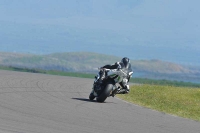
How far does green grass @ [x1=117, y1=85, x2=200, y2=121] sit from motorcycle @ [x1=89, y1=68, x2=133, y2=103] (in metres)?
1.23

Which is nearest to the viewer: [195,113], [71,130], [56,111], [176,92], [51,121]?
[71,130]

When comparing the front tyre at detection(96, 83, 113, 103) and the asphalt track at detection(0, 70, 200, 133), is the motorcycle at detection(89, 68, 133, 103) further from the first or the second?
the asphalt track at detection(0, 70, 200, 133)

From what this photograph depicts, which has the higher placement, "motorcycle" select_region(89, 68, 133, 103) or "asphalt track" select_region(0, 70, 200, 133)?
"motorcycle" select_region(89, 68, 133, 103)

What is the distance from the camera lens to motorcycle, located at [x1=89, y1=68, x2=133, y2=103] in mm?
26812

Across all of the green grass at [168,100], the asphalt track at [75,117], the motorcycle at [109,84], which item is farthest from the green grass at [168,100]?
the motorcycle at [109,84]

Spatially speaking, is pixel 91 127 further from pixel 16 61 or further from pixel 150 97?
pixel 16 61

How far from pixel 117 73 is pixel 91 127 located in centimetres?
944

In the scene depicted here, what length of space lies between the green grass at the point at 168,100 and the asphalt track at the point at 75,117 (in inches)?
35.7

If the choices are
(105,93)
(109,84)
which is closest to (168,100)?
(109,84)

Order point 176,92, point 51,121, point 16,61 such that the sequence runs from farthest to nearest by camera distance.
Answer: point 16,61 < point 176,92 < point 51,121

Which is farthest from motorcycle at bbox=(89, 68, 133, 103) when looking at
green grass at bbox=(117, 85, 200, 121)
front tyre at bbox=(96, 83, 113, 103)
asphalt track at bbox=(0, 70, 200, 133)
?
green grass at bbox=(117, 85, 200, 121)

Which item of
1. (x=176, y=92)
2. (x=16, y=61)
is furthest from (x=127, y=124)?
(x=16, y=61)

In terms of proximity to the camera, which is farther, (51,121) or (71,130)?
(51,121)

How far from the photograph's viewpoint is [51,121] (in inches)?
721
